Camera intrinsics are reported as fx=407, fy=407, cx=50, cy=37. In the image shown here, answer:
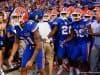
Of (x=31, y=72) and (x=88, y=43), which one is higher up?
(x=88, y=43)

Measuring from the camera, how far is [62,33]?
8.83 m

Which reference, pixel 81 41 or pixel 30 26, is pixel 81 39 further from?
pixel 30 26

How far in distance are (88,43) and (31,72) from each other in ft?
4.79

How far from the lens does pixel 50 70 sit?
837 cm

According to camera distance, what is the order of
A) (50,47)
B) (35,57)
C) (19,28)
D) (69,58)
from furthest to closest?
(69,58) < (50,47) < (19,28) < (35,57)

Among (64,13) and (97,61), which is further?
(64,13)

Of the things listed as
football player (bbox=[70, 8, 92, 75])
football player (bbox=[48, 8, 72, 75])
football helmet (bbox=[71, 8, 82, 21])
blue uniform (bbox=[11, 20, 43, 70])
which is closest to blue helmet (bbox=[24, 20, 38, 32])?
blue uniform (bbox=[11, 20, 43, 70])

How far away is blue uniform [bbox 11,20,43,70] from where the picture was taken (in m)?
6.76

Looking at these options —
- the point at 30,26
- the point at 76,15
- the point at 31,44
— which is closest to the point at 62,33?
the point at 76,15

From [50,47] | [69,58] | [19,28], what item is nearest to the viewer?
[19,28]

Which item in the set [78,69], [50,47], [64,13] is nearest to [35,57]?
[50,47]

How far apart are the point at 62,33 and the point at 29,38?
2102mm

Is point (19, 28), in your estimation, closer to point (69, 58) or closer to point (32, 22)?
point (32, 22)

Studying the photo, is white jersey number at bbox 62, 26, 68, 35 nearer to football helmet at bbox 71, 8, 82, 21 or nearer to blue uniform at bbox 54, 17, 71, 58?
blue uniform at bbox 54, 17, 71, 58
